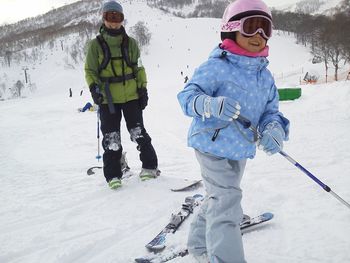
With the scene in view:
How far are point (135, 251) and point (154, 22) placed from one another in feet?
423

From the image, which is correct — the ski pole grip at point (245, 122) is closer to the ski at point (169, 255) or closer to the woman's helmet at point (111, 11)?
the ski at point (169, 255)

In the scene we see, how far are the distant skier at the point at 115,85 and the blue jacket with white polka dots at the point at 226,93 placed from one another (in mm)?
2274

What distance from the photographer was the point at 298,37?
9794 centimetres

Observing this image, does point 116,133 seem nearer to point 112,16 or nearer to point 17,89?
point 112,16

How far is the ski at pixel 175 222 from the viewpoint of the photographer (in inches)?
116

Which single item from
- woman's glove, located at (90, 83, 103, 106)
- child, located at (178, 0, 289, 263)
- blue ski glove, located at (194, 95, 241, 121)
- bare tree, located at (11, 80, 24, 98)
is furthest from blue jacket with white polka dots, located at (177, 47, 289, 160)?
bare tree, located at (11, 80, 24, 98)

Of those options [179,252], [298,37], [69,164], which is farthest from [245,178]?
[298,37]

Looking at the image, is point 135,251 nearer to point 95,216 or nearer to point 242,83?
point 95,216

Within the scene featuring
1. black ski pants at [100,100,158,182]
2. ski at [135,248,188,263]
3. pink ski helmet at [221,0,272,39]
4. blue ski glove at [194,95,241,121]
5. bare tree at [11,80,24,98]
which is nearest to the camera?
blue ski glove at [194,95,241,121]

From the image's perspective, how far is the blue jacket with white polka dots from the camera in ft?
7.64

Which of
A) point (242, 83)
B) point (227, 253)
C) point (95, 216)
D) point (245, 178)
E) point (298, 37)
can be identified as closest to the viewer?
point (227, 253)

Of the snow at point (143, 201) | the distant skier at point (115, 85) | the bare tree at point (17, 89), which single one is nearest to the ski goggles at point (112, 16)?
the distant skier at point (115, 85)

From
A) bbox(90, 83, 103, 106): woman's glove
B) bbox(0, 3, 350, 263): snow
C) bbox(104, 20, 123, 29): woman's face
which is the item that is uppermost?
bbox(104, 20, 123, 29): woman's face

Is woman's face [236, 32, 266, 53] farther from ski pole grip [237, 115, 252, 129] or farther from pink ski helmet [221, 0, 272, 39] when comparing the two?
ski pole grip [237, 115, 252, 129]
